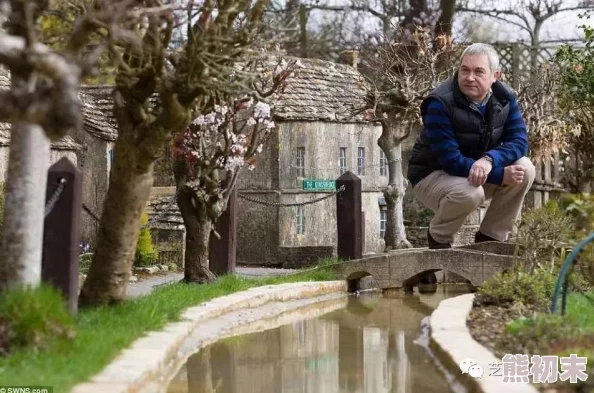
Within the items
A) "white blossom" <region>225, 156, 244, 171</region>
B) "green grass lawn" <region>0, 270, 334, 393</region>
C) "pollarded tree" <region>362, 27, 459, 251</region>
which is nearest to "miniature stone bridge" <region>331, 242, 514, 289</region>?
"white blossom" <region>225, 156, 244, 171</region>

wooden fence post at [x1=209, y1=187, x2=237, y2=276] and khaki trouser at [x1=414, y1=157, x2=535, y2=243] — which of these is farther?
wooden fence post at [x1=209, y1=187, x2=237, y2=276]

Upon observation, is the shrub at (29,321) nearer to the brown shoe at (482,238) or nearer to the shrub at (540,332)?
the shrub at (540,332)

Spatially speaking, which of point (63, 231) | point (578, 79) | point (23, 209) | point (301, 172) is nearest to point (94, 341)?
point (23, 209)

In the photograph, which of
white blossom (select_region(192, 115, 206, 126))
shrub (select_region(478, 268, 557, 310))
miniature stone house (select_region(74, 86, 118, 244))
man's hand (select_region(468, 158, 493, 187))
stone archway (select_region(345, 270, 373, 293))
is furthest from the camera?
miniature stone house (select_region(74, 86, 118, 244))

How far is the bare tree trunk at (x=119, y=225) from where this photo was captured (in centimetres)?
992

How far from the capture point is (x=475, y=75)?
41.3 ft

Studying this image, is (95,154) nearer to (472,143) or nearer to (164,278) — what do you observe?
(164,278)

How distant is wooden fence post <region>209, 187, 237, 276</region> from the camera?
14430mm

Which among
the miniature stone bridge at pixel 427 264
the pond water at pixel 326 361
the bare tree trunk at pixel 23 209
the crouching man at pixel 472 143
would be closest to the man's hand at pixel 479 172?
the crouching man at pixel 472 143

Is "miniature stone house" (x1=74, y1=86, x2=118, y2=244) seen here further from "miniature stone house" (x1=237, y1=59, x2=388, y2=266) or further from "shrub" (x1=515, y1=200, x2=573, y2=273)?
"shrub" (x1=515, y1=200, x2=573, y2=273)

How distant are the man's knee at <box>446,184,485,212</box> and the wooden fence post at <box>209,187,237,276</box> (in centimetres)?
300

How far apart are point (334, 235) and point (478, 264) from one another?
7.02 meters

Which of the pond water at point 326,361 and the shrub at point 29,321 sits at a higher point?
the shrub at point 29,321

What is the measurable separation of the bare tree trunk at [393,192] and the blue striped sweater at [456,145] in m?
6.91
